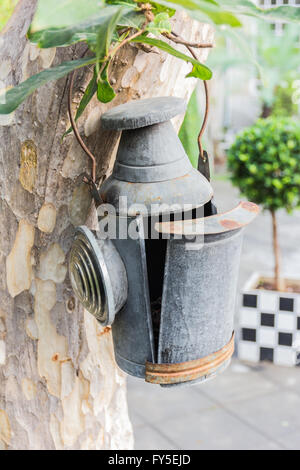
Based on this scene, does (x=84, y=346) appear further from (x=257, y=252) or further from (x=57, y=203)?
(x=257, y=252)

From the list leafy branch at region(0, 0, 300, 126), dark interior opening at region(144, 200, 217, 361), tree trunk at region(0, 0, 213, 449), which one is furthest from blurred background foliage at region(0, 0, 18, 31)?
dark interior opening at region(144, 200, 217, 361)

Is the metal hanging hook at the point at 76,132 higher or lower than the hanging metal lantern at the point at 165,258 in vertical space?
higher

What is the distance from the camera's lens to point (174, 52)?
1.26m

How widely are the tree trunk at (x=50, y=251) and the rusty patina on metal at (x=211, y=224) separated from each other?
36cm

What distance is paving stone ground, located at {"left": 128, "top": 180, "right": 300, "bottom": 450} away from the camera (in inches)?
133

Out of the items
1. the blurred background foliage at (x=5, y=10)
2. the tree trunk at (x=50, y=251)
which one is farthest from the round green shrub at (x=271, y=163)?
the tree trunk at (x=50, y=251)

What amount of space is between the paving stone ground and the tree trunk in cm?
160

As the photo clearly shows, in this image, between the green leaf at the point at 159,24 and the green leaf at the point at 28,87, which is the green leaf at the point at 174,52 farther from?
the green leaf at the point at 28,87

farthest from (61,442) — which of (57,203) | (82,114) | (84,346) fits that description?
(82,114)

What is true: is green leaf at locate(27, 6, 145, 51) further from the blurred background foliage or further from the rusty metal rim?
the blurred background foliage

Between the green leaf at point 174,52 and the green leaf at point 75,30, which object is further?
the green leaf at point 174,52

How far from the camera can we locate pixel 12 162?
1526 millimetres

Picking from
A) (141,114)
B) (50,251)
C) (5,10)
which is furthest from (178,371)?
(5,10)

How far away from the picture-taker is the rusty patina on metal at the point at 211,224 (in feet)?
4.04
